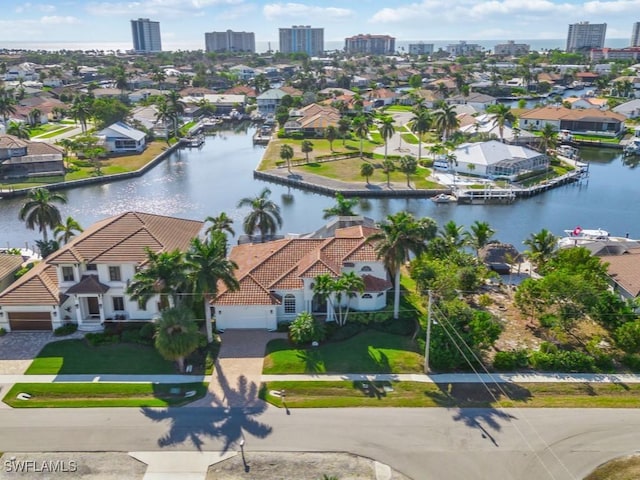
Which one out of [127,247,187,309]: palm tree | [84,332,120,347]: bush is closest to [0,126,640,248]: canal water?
[84,332,120,347]: bush

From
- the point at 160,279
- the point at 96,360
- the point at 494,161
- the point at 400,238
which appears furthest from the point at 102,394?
the point at 494,161

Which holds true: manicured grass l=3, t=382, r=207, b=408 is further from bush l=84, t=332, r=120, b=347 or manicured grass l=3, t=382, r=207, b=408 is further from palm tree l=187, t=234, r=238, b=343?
palm tree l=187, t=234, r=238, b=343

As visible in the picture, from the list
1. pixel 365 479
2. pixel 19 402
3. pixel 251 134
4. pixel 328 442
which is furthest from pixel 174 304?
pixel 251 134

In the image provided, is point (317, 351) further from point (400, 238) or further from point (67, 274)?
point (67, 274)

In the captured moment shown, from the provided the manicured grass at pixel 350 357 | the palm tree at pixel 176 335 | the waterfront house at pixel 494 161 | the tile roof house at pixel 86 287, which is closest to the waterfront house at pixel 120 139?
the waterfront house at pixel 494 161

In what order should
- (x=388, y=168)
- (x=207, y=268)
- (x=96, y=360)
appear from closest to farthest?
(x=207, y=268)
(x=96, y=360)
(x=388, y=168)

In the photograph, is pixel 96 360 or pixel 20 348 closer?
pixel 96 360

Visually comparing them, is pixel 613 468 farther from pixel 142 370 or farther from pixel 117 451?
pixel 142 370

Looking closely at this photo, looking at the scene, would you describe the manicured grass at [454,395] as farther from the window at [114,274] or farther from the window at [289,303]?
the window at [114,274]
